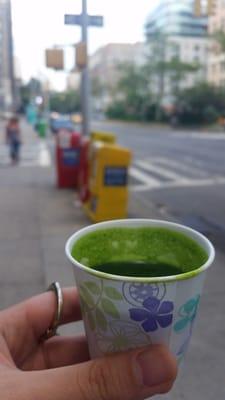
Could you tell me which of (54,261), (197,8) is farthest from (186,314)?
(197,8)

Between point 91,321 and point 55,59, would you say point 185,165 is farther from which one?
point 91,321

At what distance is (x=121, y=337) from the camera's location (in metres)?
0.98

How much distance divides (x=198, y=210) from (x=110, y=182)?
1.36 m

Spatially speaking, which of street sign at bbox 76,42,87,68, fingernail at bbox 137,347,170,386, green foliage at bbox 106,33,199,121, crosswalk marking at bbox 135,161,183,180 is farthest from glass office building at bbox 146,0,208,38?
green foliage at bbox 106,33,199,121

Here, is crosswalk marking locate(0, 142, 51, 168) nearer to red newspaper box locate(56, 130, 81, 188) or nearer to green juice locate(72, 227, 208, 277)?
red newspaper box locate(56, 130, 81, 188)

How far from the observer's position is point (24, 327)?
1.28 metres

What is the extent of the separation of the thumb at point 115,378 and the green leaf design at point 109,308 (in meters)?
0.12

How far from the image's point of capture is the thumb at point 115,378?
0.97 metres

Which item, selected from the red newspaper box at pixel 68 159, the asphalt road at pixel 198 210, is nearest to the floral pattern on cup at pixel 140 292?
the asphalt road at pixel 198 210

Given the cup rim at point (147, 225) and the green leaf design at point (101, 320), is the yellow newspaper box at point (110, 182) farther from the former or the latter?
the green leaf design at point (101, 320)

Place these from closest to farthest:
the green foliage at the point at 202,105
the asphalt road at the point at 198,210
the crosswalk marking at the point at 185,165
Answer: the asphalt road at the point at 198,210, the crosswalk marking at the point at 185,165, the green foliage at the point at 202,105

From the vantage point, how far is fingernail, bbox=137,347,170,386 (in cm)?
96

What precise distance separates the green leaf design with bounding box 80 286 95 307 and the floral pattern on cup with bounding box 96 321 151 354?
7 cm

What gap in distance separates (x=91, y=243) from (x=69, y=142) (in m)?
7.46
